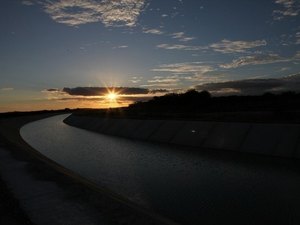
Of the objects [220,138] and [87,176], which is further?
[220,138]

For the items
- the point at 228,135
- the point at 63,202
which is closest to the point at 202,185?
the point at 63,202

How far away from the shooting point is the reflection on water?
46.0 feet

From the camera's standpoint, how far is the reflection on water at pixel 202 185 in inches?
552

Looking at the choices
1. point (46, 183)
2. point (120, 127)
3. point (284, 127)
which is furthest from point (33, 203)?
point (120, 127)

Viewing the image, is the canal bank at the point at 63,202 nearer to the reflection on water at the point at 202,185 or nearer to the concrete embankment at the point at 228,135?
the reflection on water at the point at 202,185

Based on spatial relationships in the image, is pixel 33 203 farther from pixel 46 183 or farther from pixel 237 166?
pixel 237 166

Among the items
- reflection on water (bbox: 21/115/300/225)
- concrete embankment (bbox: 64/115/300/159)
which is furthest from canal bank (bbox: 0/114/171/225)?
concrete embankment (bbox: 64/115/300/159)

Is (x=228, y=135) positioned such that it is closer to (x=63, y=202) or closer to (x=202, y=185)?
(x=202, y=185)

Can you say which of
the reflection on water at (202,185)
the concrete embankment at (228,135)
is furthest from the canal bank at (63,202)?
the concrete embankment at (228,135)

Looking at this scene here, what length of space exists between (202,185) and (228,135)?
17287mm

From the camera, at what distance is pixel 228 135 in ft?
117

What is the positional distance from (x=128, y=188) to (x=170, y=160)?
1006 cm

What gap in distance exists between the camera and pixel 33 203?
45.5ft

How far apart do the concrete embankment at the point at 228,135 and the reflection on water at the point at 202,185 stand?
3.10m
